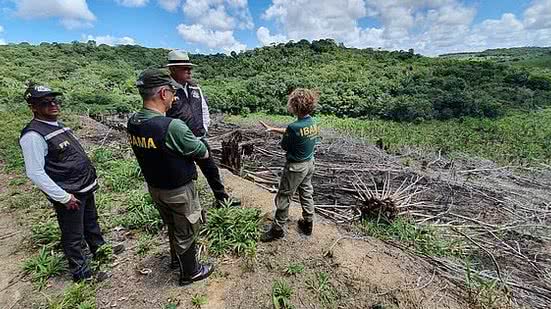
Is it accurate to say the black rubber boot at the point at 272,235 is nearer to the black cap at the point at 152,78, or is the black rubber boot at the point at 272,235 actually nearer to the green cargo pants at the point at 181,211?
the green cargo pants at the point at 181,211

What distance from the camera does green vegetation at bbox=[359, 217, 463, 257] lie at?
361cm

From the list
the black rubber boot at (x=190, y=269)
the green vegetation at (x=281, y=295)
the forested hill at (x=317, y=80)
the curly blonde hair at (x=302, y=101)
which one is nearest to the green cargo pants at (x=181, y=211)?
the black rubber boot at (x=190, y=269)

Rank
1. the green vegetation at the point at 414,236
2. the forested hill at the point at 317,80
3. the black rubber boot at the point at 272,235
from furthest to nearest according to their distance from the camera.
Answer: the forested hill at the point at 317,80, the green vegetation at the point at 414,236, the black rubber boot at the point at 272,235

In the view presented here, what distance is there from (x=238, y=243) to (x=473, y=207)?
3664 millimetres

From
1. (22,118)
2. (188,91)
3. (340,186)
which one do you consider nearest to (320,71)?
(22,118)

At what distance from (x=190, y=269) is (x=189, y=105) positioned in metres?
1.52

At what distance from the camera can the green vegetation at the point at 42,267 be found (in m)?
2.88

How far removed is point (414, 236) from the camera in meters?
3.78

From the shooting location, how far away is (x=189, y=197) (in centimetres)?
240

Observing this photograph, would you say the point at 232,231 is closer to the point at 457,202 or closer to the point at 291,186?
the point at 291,186

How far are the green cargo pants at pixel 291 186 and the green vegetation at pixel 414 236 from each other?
985mm

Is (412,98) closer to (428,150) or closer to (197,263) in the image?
(428,150)

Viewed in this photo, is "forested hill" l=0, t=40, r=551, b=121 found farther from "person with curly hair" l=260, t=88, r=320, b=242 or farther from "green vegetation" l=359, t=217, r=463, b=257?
"person with curly hair" l=260, t=88, r=320, b=242

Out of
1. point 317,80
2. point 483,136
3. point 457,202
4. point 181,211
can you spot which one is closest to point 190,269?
point 181,211
